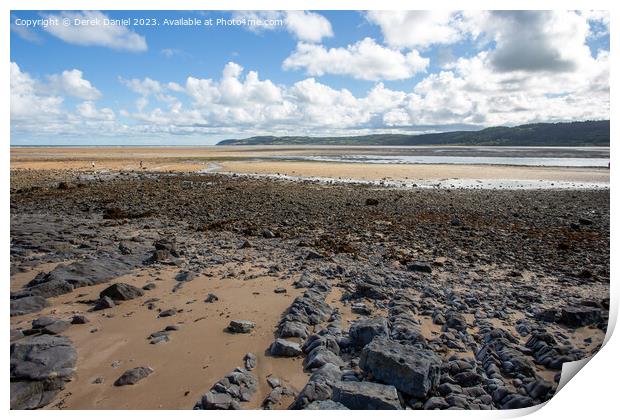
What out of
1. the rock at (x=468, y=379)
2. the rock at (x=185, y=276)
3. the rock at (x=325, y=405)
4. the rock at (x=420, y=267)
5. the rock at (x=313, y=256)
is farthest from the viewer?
the rock at (x=313, y=256)

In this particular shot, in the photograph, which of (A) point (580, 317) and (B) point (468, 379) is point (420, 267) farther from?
(B) point (468, 379)

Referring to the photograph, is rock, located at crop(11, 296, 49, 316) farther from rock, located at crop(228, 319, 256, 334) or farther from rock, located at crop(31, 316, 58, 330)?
rock, located at crop(228, 319, 256, 334)

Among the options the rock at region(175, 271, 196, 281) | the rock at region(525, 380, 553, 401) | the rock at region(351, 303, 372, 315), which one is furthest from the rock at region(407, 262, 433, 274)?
the rock at region(175, 271, 196, 281)

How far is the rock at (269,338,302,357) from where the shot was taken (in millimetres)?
4949

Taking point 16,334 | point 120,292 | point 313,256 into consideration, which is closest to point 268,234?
point 313,256

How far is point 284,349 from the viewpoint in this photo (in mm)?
4953

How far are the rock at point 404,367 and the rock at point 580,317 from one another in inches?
118

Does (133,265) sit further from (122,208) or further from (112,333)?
(122,208)

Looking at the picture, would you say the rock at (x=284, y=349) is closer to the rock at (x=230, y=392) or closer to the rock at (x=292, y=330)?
the rock at (x=292, y=330)

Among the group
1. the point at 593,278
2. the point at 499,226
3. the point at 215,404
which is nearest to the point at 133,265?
the point at 215,404

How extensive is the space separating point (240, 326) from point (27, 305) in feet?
11.1

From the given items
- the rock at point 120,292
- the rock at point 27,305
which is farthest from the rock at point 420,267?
the rock at point 27,305

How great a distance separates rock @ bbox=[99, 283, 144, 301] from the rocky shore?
4 cm

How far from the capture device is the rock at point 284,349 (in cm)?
495
